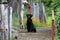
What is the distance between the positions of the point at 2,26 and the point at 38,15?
45.7 ft

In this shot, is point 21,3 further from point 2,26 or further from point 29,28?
point 2,26

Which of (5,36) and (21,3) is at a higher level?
(21,3)

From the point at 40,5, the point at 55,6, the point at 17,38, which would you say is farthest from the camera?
the point at 40,5

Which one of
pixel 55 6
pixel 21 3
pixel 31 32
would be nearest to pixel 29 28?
pixel 31 32

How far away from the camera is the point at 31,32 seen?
659 inches

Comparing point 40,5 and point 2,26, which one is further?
point 40,5

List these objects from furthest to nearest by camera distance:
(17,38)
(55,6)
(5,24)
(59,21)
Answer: (17,38) < (55,6) < (5,24) < (59,21)

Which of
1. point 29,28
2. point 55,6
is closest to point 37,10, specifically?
point 29,28

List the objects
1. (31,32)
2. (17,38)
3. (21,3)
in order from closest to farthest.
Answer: (17,38) → (31,32) → (21,3)

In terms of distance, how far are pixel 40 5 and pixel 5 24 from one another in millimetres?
13356

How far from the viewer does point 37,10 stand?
77.9ft

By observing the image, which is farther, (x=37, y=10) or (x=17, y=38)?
(x=37, y=10)

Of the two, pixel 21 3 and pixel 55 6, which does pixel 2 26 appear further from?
pixel 21 3

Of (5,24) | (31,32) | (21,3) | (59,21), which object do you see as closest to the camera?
(59,21)
